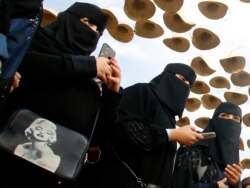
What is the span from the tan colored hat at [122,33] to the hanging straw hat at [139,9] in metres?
0.27

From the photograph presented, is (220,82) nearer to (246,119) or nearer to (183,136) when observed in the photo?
(246,119)

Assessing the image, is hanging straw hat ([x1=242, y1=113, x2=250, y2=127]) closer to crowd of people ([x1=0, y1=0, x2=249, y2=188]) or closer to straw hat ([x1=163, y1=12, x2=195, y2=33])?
straw hat ([x1=163, y1=12, x2=195, y2=33])

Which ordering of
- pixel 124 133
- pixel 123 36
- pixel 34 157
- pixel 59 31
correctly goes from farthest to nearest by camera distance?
pixel 123 36 < pixel 124 133 < pixel 59 31 < pixel 34 157

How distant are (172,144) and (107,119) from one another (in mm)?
736

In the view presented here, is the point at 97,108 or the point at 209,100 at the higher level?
the point at 97,108

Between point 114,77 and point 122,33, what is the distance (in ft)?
10.6

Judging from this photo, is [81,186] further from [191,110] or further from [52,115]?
[191,110]

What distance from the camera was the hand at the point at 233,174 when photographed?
127 inches

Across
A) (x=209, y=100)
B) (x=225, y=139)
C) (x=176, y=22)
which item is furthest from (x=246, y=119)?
(x=225, y=139)

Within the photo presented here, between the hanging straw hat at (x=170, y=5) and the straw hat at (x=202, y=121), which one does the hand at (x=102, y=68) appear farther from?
the straw hat at (x=202, y=121)

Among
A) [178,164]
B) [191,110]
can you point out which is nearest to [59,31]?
[178,164]

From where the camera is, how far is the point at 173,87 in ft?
10.6

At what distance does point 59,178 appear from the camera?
192 centimetres

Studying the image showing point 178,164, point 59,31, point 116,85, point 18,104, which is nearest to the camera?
point 18,104
